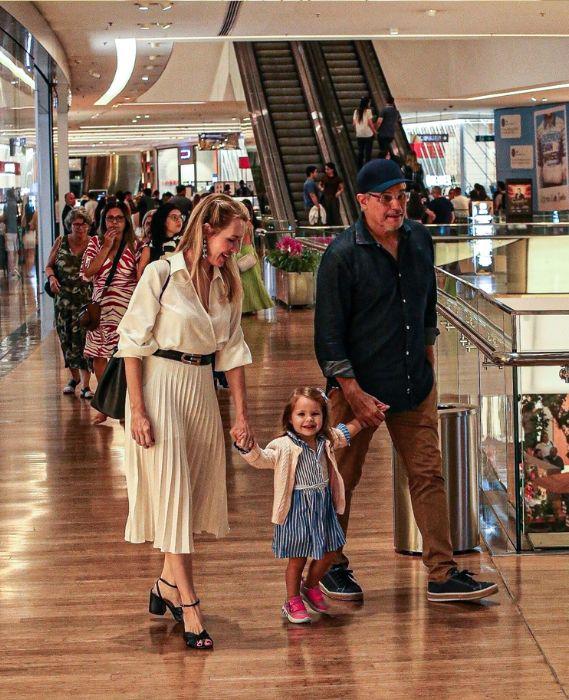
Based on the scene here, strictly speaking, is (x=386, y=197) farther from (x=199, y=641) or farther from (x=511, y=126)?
(x=511, y=126)

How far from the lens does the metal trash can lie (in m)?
5.23

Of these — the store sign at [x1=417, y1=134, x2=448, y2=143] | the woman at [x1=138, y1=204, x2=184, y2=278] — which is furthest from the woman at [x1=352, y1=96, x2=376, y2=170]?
the store sign at [x1=417, y1=134, x2=448, y2=143]

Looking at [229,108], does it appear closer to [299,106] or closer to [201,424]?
[299,106]

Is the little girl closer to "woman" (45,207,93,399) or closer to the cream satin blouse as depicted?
the cream satin blouse

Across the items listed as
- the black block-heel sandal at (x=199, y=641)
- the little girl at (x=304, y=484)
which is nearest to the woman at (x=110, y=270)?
the little girl at (x=304, y=484)

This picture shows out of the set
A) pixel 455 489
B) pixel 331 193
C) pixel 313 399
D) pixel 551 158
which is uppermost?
pixel 551 158

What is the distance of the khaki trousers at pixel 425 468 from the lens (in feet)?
14.8

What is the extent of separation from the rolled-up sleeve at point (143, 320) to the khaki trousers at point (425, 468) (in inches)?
31.7

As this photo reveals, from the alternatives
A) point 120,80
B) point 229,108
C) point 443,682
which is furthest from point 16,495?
point 229,108

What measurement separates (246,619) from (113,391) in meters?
0.93

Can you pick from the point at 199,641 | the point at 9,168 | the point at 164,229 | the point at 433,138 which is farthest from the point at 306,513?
the point at 433,138

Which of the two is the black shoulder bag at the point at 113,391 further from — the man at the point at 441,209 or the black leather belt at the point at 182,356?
the man at the point at 441,209

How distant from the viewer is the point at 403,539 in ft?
17.3

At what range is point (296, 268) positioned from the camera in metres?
17.2
